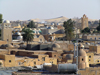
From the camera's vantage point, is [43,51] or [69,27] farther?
[69,27]

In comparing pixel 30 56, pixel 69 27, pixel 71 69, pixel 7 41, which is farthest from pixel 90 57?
pixel 69 27

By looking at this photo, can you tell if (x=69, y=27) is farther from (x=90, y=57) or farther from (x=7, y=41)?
(x=90, y=57)

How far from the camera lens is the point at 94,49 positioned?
37531 millimetres

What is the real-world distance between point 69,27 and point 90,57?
90.4 ft

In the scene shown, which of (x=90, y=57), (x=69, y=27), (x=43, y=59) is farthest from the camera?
(x=69, y=27)

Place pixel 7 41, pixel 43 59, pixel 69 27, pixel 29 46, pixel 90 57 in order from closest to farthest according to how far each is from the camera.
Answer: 1. pixel 43 59
2. pixel 90 57
3. pixel 29 46
4. pixel 7 41
5. pixel 69 27

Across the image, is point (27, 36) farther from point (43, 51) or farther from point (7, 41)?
point (43, 51)

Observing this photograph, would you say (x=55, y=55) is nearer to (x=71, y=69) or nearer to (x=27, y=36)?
(x=27, y=36)

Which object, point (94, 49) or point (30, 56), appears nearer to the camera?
point (30, 56)

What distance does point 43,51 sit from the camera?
32.9 m

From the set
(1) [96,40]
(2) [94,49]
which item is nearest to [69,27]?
(1) [96,40]

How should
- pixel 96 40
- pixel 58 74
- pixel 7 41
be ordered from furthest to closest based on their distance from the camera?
pixel 96 40, pixel 7 41, pixel 58 74

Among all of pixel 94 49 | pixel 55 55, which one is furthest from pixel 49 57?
pixel 94 49

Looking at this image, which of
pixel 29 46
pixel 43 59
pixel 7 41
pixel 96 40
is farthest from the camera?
pixel 96 40
